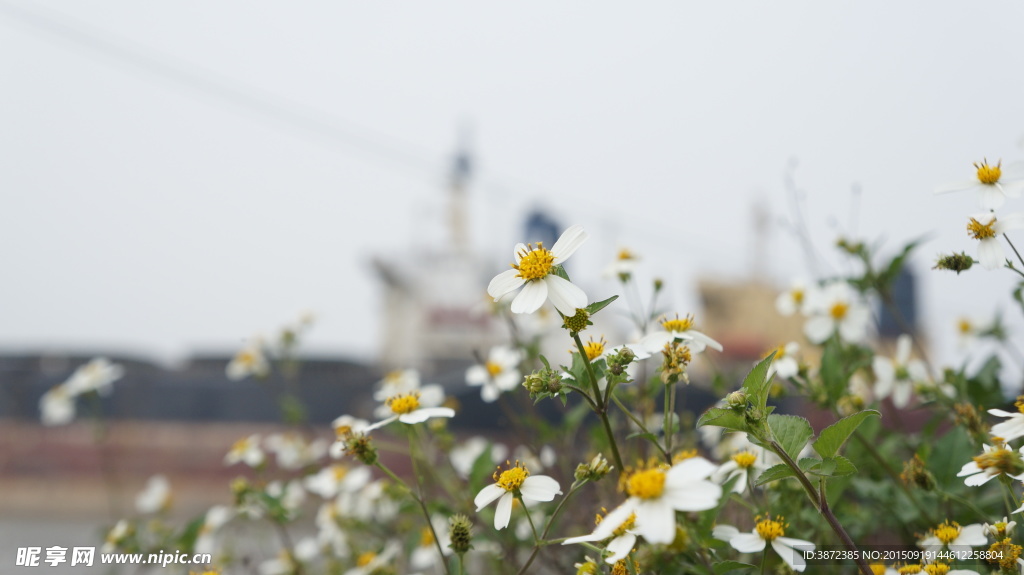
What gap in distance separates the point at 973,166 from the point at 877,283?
0.31 meters

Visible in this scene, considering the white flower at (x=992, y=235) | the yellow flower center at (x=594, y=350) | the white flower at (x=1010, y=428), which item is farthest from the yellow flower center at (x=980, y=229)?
the yellow flower center at (x=594, y=350)

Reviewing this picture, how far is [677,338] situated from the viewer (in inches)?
26.3

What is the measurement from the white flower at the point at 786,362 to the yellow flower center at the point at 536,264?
1.15 feet

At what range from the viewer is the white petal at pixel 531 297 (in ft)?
1.85

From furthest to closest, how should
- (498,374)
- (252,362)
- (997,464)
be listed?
(252,362)
(498,374)
(997,464)

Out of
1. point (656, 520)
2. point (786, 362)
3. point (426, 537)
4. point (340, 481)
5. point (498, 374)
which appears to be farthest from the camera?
point (340, 481)

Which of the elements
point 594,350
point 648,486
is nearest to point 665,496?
point 648,486

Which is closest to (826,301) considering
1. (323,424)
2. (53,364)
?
(323,424)

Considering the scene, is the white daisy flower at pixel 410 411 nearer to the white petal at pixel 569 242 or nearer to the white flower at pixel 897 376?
the white petal at pixel 569 242

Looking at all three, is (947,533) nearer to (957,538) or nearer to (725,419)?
(957,538)

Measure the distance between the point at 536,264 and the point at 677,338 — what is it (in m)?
0.17

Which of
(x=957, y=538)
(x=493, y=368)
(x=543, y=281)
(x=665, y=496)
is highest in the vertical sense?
(x=493, y=368)

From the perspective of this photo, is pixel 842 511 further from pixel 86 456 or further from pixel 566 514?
pixel 86 456

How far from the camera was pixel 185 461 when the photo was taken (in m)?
4.51
